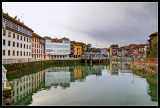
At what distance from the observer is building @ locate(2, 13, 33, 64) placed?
3341 centimetres

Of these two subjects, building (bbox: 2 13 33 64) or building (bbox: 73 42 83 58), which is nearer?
building (bbox: 2 13 33 64)

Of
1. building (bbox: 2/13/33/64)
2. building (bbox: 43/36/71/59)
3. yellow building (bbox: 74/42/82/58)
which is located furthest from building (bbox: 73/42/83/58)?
building (bbox: 2/13/33/64)

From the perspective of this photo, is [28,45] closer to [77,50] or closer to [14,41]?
[14,41]

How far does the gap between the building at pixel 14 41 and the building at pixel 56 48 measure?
Result: 27.5 metres

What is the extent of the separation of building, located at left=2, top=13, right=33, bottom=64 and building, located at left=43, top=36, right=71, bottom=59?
1084 inches

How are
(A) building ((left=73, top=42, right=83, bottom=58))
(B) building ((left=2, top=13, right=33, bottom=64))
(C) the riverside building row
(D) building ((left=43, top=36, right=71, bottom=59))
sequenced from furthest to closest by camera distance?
(A) building ((left=73, top=42, right=83, bottom=58))
(D) building ((left=43, top=36, right=71, bottom=59))
(C) the riverside building row
(B) building ((left=2, top=13, right=33, bottom=64))

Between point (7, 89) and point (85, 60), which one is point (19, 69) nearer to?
point (7, 89)

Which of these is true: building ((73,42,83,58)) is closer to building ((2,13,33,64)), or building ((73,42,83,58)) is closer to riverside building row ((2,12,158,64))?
riverside building row ((2,12,158,64))

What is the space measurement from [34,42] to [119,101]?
51599 mm

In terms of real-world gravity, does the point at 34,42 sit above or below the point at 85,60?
above

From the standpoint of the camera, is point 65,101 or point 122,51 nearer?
point 65,101

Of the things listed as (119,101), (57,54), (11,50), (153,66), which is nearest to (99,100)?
(119,101)

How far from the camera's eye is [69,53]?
83500 mm

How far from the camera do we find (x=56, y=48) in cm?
7875
